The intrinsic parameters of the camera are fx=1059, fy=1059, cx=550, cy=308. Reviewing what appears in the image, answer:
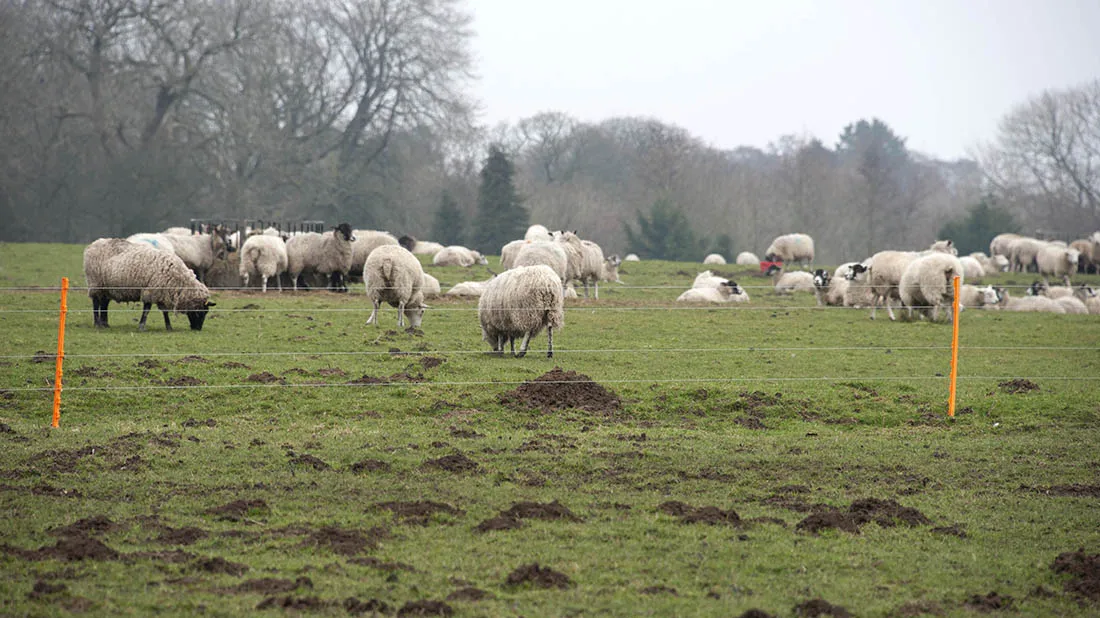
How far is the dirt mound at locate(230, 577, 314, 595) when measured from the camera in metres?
6.16

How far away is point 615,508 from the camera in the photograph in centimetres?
844

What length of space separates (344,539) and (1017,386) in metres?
10.3

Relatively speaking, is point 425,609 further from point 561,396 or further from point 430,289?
point 430,289

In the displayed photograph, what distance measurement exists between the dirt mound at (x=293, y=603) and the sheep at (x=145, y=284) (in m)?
12.8

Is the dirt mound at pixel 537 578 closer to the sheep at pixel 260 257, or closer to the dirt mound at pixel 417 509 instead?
the dirt mound at pixel 417 509

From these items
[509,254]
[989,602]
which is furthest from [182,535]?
[509,254]

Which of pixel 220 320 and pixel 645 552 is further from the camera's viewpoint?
pixel 220 320

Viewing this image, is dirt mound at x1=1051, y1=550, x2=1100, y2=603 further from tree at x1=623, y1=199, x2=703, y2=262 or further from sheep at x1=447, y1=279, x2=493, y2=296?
tree at x1=623, y1=199, x2=703, y2=262

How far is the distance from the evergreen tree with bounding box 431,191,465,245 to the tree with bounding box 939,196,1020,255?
30.0m

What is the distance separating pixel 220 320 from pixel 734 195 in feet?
194

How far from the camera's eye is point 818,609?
607cm

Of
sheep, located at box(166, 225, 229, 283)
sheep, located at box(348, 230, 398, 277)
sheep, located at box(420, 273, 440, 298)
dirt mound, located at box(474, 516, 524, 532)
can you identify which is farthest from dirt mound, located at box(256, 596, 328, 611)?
sheep, located at box(166, 225, 229, 283)

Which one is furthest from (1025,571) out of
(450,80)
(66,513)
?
(450,80)

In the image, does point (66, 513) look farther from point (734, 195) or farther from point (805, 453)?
point (734, 195)
